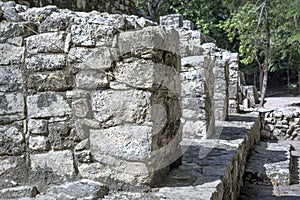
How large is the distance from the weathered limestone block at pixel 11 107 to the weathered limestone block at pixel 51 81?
114mm

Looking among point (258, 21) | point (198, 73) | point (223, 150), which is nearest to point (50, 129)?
point (223, 150)

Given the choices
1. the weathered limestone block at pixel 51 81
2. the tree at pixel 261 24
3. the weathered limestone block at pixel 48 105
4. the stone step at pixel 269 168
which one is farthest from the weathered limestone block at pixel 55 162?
the tree at pixel 261 24

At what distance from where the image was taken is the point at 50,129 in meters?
1.99

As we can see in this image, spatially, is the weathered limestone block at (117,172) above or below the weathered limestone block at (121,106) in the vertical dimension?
below

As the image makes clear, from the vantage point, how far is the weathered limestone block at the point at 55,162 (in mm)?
2010

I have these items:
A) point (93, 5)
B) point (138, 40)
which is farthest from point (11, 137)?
point (93, 5)

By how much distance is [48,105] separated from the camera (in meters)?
1.99

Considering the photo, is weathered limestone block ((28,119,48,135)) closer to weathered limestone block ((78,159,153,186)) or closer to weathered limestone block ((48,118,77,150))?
A: weathered limestone block ((48,118,77,150))

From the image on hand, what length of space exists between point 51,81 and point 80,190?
63 centimetres

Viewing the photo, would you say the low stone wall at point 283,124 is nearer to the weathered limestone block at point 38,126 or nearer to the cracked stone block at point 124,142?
the cracked stone block at point 124,142

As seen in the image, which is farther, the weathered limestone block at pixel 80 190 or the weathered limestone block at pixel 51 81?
the weathered limestone block at pixel 51 81

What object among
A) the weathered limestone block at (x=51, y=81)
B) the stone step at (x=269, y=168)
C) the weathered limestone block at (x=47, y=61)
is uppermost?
the weathered limestone block at (x=47, y=61)

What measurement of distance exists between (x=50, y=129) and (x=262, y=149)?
389 centimetres

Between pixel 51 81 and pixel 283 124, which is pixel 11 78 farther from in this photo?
pixel 283 124
